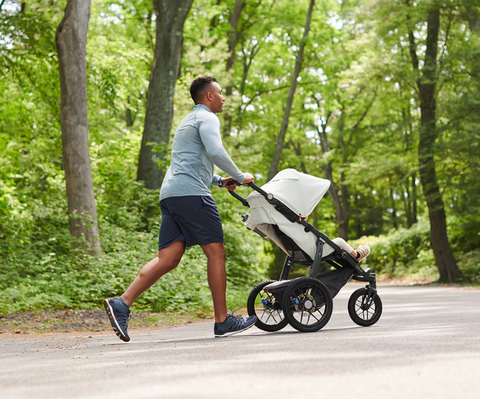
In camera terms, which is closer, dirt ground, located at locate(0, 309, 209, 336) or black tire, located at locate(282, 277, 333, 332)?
black tire, located at locate(282, 277, 333, 332)

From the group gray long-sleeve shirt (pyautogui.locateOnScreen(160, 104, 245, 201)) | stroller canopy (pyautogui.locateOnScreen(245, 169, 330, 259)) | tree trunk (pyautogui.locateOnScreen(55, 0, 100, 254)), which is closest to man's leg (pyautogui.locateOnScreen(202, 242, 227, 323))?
gray long-sleeve shirt (pyautogui.locateOnScreen(160, 104, 245, 201))

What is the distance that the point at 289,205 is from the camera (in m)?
6.32

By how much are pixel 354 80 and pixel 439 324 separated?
58.5 ft

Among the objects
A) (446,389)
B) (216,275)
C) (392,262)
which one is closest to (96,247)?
(216,275)

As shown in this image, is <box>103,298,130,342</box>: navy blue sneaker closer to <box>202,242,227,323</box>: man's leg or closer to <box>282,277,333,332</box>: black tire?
<box>202,242,227,323</box>: man's leg

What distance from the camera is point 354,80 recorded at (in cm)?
2341

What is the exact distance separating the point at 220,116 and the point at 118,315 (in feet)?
54.2

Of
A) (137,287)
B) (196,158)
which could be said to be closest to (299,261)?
(196,158)

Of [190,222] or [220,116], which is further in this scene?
[220,116]

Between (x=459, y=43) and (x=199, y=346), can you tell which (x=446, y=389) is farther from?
(x=459, y=43)

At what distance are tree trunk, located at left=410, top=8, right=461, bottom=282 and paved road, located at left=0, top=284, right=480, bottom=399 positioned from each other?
51.8 ft

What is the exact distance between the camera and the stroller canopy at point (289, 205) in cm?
631

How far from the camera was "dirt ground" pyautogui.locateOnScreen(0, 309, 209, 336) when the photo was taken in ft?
26.2

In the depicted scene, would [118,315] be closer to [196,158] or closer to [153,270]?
[153,270]
